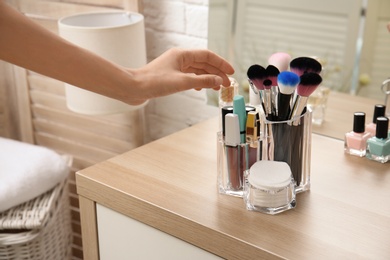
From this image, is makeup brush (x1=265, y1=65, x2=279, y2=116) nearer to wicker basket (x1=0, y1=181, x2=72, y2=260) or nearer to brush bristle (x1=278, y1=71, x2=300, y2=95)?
brush bristle (x1=278, y1=71, x2=300, y2=95)

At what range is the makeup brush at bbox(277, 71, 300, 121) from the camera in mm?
776

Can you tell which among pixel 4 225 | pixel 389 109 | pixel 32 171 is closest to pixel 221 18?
pixel 389 109

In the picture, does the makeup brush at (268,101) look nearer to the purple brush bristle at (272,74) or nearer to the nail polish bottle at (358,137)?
the purple brush bristle at (272,74)

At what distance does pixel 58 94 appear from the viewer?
1.67 m

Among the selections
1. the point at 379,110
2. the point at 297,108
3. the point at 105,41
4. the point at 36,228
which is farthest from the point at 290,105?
the point at 36,228

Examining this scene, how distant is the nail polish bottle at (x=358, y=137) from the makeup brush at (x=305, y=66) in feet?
0.65

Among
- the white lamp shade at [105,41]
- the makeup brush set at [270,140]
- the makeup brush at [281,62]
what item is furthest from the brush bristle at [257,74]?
the white lamp shade at [105,41]

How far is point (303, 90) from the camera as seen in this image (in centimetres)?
80

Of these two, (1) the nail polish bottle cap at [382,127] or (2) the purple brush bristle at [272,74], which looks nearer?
(2) the purple brush bristle at [272,74]

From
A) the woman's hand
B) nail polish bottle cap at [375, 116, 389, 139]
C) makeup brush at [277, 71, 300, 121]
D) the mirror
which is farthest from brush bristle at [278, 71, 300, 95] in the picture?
the mirror

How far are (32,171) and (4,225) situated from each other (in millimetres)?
144

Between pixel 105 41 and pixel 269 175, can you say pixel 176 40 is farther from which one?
pixel 269 175

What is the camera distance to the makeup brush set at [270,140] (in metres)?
0.81

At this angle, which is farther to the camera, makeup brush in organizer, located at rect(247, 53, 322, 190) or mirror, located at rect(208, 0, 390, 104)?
mirror, located at rect(208, 0, 390, 104)
